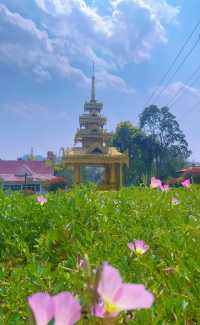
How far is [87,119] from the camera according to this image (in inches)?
1400

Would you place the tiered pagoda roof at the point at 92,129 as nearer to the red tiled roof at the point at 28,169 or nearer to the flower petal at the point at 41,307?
the red tiled roof at the point at 28,169

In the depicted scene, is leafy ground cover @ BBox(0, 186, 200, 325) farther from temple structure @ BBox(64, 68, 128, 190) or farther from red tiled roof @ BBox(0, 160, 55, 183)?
red tiled roof @ BBox(0, 160, 55, 183)

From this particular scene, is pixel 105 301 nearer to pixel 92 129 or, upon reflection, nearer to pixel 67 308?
pixel 67 308

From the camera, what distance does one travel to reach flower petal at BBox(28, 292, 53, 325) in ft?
1.45

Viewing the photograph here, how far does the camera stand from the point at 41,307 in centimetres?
44

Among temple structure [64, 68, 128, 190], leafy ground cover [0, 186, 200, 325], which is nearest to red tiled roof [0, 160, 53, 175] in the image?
temple structure [64, 68, 128, 190]

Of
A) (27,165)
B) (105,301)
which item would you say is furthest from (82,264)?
(27,165)

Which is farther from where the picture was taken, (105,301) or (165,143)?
(165,143)

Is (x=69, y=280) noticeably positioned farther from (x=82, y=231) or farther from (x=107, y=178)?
(x=107, y=178)

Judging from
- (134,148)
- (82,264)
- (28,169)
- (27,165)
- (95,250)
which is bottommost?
(95,250)

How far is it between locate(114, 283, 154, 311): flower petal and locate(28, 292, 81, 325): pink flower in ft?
0.17

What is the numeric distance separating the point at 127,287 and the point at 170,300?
0.63 metres

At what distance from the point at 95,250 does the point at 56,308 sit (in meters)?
1.15

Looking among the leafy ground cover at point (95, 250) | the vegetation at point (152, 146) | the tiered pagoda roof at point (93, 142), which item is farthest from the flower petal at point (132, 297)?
the vegetation at point (152, 146)
